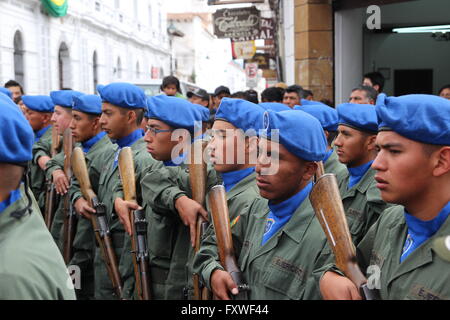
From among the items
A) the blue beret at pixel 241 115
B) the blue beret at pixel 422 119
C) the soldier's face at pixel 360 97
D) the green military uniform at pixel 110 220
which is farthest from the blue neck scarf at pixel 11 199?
the soldier's face at pixel 360 97

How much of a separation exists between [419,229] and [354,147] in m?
1.72

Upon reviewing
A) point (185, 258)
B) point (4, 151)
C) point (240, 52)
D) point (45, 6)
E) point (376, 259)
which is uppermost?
point (45, 6)

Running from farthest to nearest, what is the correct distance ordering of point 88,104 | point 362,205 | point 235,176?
point 88,104 → point 362,205 → point 235,176

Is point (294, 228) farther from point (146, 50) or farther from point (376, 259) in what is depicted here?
point (146, 50)

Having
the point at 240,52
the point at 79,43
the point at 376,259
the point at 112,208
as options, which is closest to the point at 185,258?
the point at 112,208

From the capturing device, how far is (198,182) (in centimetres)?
367

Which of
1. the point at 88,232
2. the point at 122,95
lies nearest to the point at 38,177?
the point at 88,232

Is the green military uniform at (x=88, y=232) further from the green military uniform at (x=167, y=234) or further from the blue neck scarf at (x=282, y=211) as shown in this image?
the blue neck scarf at (x=282, y=211)

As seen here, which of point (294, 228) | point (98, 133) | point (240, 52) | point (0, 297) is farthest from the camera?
point (240, 52)

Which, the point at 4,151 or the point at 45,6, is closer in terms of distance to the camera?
the point at 4,151

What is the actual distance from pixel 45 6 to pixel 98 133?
17523 millimetres

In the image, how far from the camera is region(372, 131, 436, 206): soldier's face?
2.16 meters

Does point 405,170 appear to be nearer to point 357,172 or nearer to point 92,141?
point 357,172

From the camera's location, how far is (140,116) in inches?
196
